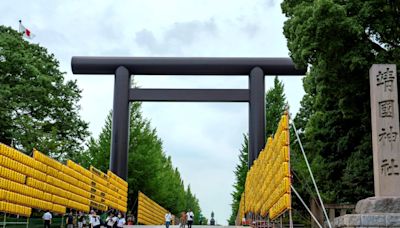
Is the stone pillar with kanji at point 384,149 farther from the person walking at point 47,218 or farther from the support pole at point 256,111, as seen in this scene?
the support pole at point 256,111

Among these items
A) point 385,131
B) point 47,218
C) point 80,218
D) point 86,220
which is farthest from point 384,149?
point 86,220

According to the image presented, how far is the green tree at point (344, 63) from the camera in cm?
1267

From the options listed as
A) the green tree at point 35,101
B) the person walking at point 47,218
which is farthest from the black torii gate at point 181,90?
the person walking at point 47,218

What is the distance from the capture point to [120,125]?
2383 cm

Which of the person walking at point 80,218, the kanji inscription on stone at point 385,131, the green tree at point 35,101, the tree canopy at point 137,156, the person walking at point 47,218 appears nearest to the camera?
the kanji inscription on stone at point 385,131

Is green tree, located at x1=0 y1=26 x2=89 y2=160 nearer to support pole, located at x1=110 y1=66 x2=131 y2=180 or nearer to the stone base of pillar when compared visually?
support pole, located at x1=110 y1=66 x2=131 y2=180

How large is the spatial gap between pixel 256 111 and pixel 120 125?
585cm

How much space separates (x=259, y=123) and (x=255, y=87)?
5.12ft

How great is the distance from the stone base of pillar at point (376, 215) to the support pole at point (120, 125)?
50.1 feet

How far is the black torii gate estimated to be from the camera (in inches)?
926

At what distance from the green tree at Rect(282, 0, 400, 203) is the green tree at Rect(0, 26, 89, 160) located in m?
14.7

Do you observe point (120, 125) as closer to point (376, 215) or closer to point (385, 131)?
point (385, 131)

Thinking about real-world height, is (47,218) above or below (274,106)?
below

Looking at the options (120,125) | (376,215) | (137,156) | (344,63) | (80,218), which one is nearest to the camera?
(376,215)
